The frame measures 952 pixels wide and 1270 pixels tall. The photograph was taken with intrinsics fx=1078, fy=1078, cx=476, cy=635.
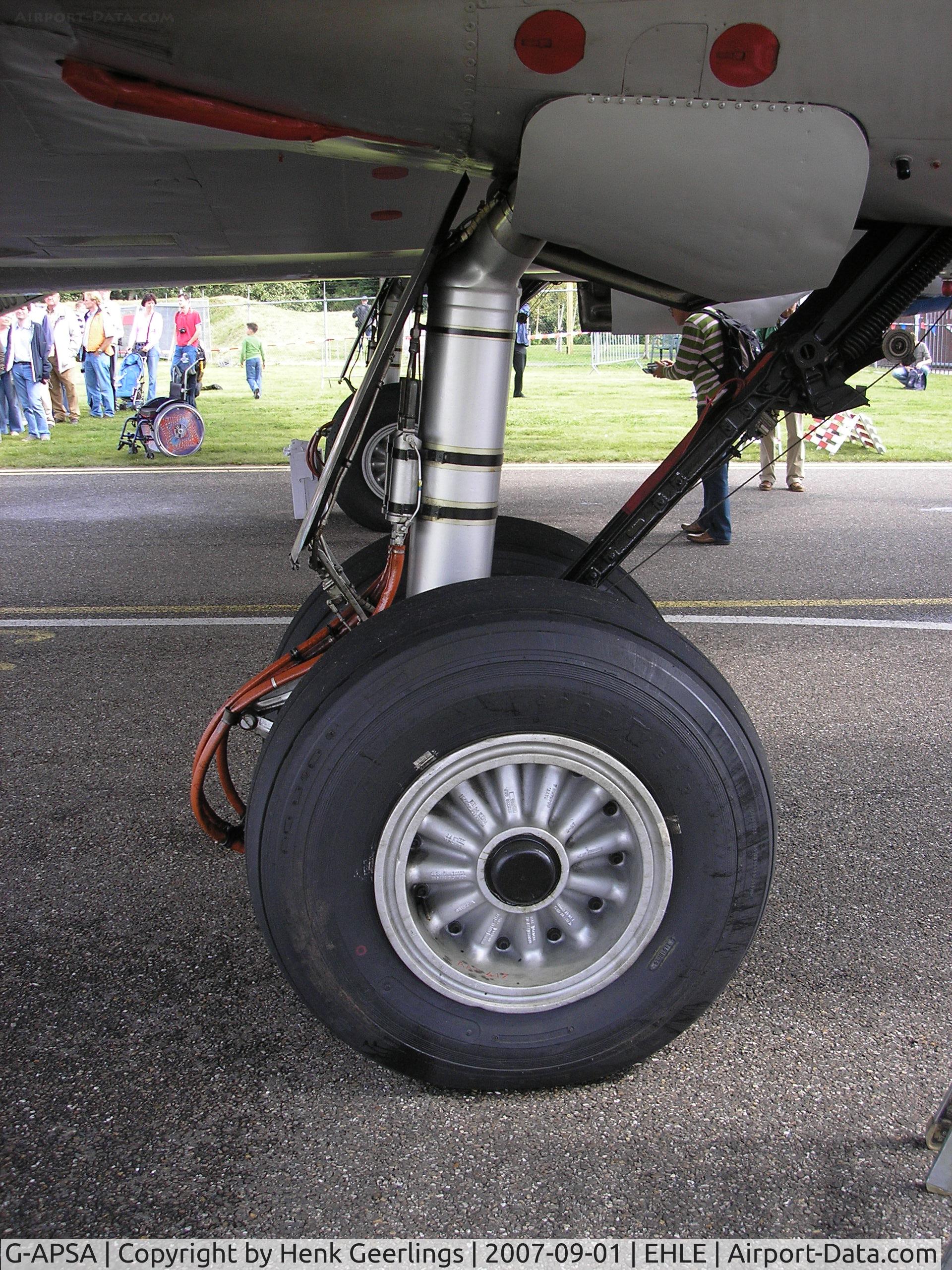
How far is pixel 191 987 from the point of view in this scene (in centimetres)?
240

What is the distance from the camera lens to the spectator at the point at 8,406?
45.3 feet

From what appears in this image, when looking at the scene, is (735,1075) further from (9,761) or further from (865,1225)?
(9,761)

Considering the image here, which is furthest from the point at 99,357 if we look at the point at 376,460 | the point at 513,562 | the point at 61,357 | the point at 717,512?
the point at 513,562

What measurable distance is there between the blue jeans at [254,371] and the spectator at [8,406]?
15.5ft

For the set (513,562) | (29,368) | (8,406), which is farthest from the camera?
(8,406)

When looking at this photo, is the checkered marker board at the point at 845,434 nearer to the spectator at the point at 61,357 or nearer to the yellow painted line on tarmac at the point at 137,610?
the yellow painted line on tarmac at the point at 137,610

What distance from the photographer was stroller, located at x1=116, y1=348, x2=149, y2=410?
15.0 m

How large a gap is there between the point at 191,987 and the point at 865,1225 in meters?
1.43

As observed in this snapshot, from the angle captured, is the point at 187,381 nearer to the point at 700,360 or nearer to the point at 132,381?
the point at 132,381

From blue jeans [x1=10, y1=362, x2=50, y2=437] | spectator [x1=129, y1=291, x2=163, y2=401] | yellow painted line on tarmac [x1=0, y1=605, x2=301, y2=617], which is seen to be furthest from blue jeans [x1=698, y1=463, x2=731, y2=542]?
spectator [x1=129, y1=291, x2=163, y2=401]

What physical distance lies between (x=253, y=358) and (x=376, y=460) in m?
11.9

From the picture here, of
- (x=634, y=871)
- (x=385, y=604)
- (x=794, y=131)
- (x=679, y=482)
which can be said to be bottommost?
(x=634, y=871)

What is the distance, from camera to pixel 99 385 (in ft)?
52.9

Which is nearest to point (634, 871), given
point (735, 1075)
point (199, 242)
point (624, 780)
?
point (624, 780)
